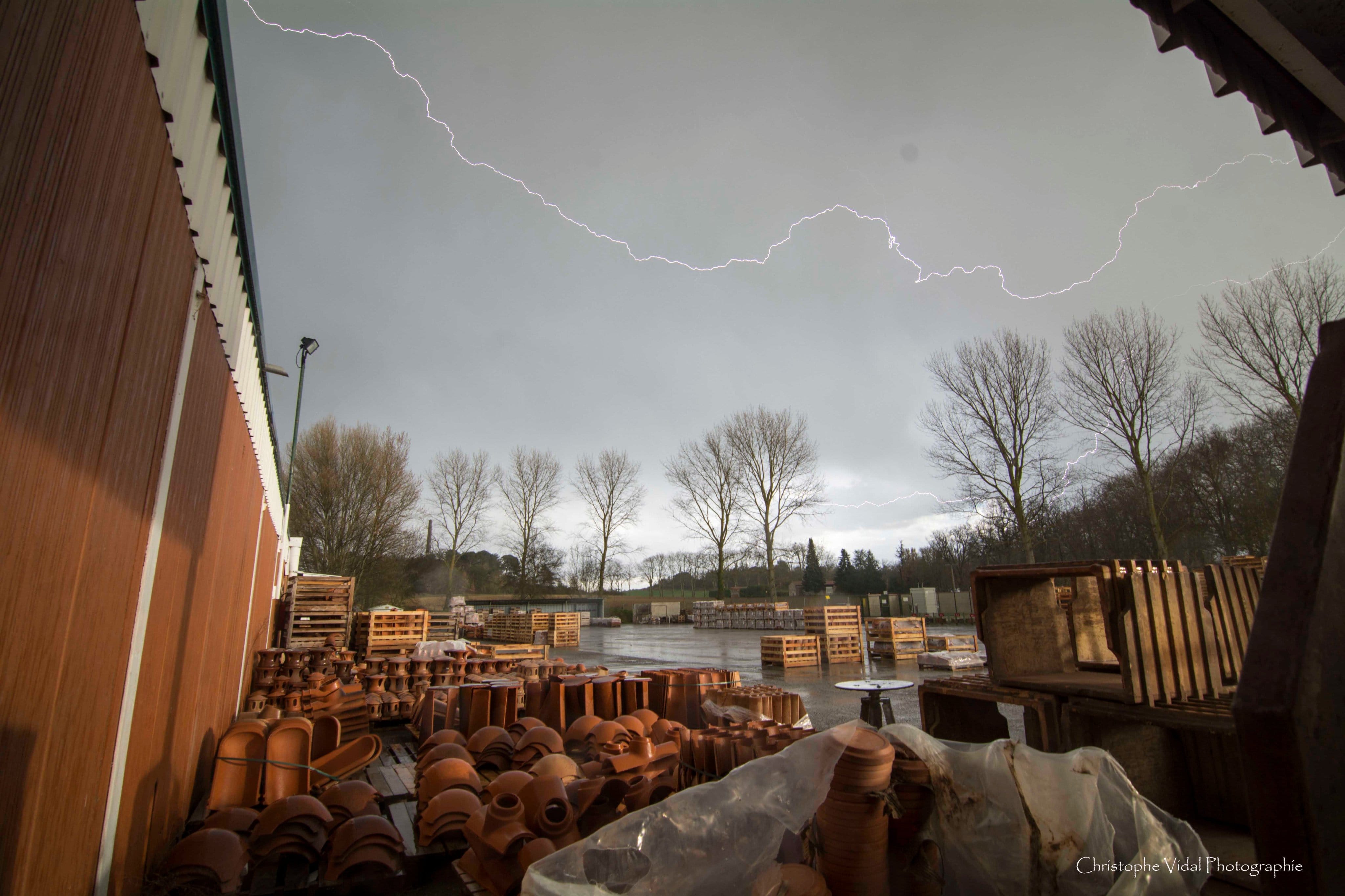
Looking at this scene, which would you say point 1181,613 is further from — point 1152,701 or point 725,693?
point 725,693

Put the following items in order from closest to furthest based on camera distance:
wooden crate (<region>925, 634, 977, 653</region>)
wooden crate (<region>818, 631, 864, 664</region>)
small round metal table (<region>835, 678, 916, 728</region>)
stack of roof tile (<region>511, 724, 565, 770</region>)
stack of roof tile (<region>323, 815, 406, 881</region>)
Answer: stack of roof tile (<region>323, 815, 406, 881</region>)
stack of roof tile (<region>511, 724, 565, 770</region>)
small round metal table (<region>835, 678, 916, 728</region>)
wooden crate (<region>925, 634, 977, 653</region>)
wooden crate (<region>818, 631, 864, 664</region>)

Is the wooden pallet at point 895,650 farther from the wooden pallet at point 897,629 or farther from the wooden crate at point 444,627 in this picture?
the wooden crate at point 444,627

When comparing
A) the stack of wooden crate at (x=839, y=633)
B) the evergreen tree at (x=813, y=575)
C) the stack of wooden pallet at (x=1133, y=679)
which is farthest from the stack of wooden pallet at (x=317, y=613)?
the evergreen tree at (x=813, y=575)

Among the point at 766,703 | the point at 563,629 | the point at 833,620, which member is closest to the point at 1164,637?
the point at 766,703

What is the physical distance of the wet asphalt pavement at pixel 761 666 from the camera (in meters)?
10.5

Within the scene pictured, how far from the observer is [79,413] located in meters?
2.24

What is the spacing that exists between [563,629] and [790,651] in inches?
506

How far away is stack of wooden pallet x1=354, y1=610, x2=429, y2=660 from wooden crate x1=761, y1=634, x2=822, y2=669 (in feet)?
29.8

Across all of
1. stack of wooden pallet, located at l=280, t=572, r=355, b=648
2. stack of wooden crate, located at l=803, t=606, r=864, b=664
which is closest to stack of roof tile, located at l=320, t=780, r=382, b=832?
stack of wooden pallet, located at l=280, t=572, r=355, b=648

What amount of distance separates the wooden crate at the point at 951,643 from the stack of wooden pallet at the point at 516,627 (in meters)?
14.8

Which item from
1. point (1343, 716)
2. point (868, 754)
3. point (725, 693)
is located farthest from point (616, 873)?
point (725, 693)

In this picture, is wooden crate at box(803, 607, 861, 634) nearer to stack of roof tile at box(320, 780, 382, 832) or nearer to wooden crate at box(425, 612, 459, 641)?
wooden crate at box(425, 612, 459, 641)

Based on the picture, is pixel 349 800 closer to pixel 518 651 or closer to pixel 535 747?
pixel 535 747

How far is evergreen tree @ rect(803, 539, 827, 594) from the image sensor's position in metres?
69.0
